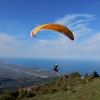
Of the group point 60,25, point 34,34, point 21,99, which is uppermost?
point 60,25

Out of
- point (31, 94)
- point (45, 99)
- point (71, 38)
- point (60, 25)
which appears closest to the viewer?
point (60, 25)

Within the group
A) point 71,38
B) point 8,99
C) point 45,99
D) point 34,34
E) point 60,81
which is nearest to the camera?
point 34,34

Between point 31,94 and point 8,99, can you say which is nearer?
point 8,99

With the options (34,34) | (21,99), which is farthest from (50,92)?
(34,34)

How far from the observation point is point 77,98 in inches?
768

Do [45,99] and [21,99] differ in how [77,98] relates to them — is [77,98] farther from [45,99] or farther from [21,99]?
[21,99]

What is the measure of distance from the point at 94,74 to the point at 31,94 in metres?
14.7

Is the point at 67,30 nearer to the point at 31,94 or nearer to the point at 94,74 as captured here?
the point at 31,94

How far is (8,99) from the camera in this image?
22.8m

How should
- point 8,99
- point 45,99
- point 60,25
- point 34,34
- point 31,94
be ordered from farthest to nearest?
1. point 31,94
2. point 8,99
3. point 45,99
4. point 60,25
5. point 34,34

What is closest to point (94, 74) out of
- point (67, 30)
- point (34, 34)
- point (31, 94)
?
point (31, 94)

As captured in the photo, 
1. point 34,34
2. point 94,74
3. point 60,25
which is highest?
point 60,25

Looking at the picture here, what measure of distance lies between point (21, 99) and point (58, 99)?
18.3 ft

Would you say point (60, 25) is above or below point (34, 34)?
above
